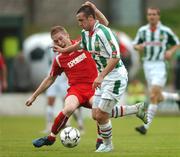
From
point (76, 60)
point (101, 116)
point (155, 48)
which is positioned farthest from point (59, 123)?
point (155, 48)

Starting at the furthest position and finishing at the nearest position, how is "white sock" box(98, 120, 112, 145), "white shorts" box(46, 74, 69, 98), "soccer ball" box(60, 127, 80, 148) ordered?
"white shorts" box(46, 74, 69, 98)
"soccer ball" box(60, 127, 80, 148)
"white sock" box(98, 120, 112, 145)

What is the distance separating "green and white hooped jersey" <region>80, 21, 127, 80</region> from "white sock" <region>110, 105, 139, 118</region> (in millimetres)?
654

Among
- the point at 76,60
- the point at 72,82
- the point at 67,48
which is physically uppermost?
the point at 67,48

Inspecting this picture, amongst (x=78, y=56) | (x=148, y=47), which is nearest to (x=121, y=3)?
(x=148, y=47)

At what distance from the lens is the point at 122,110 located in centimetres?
1351

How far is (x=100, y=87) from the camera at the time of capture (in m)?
12.9

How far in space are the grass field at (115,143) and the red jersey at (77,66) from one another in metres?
1.10

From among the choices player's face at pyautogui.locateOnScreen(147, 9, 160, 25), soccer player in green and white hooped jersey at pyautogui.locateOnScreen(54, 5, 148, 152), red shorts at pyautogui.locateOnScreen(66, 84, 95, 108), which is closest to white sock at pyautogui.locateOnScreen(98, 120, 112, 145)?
soccer player in green and white hooped jersey at pyautogui.locateOnScreen(54, 5, 148, 152)

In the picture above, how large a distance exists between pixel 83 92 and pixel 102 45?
1391 millimetres

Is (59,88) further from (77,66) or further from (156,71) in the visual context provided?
(77,66)

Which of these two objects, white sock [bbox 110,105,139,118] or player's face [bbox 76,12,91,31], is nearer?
player's face [bbox 76,12,91,31]

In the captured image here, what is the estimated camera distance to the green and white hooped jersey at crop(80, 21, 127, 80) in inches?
502

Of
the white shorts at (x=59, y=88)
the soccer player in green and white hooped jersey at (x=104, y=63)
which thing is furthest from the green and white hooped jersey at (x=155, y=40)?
the soccer player in green and white hooped jersey at (x=104, y=63)

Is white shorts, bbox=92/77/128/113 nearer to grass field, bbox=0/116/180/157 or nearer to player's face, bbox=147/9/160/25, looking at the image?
grass field, bbox=0/116/180/157
